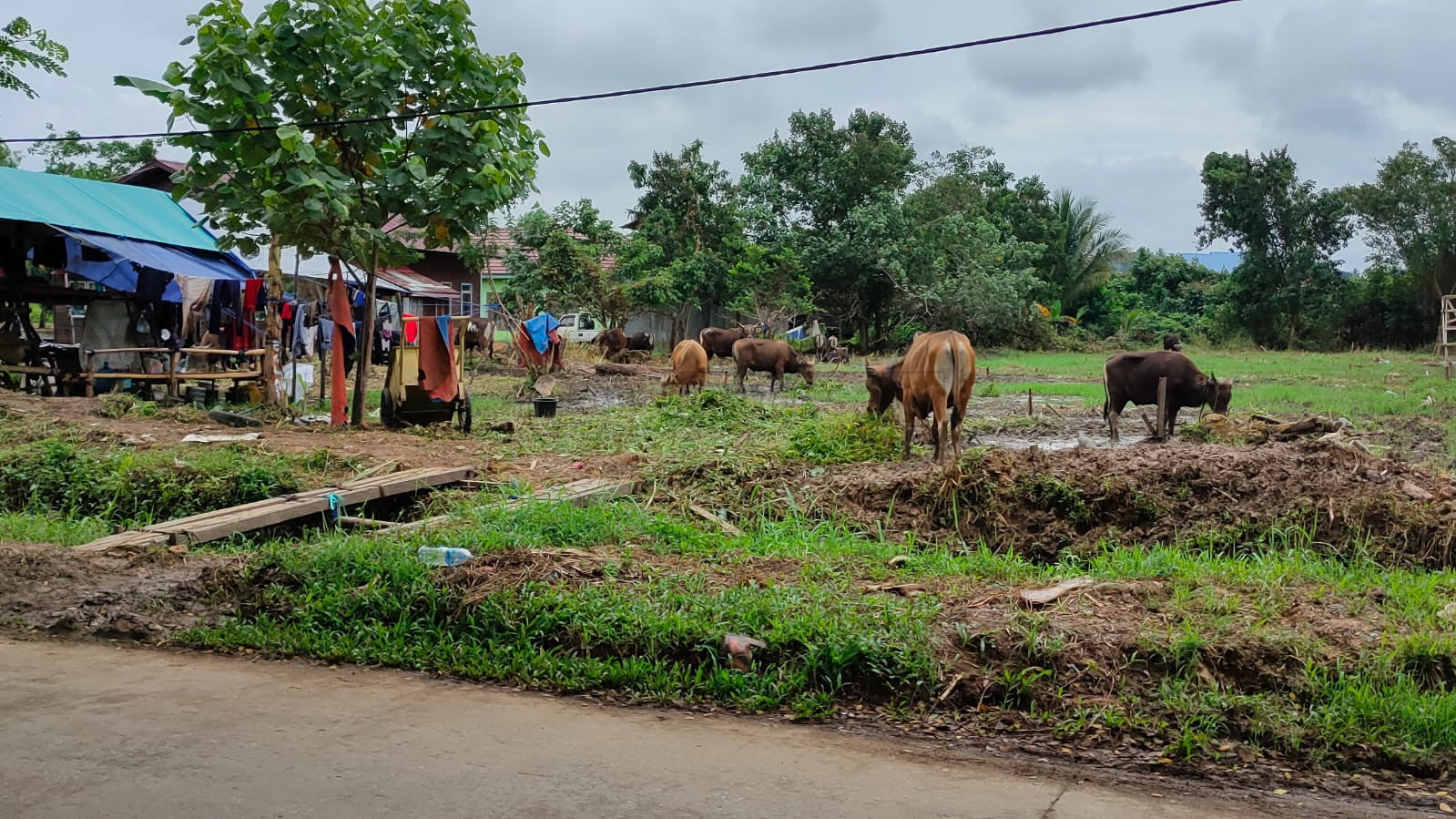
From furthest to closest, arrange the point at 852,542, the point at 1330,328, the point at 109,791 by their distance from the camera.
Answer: the point at 1330,328 < the point at 852,542 < the point at 109,791

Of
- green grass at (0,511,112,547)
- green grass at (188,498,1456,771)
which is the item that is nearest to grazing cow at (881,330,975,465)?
green grass at (188,498,1456,771)

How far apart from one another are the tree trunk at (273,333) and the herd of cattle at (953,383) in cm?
716

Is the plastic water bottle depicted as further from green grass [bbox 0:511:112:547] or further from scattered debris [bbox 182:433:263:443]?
scattered debris [bbox 182:433:263:443]

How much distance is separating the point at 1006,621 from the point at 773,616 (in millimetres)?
1156

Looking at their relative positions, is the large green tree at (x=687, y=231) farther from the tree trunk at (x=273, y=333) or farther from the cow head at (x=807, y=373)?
the tree trunk at (x=273, y=333)

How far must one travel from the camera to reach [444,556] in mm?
6855

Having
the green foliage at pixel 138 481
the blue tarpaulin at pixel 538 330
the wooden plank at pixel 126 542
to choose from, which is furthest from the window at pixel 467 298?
the wooden plank at pixel 126 542

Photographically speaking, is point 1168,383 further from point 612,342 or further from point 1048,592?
point 612,342

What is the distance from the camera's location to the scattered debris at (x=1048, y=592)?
5.82 metres

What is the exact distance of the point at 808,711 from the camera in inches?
196

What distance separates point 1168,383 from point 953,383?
4.51 meters

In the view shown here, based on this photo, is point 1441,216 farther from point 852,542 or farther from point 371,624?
point 371,624

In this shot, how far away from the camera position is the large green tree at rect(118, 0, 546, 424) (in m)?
12.9

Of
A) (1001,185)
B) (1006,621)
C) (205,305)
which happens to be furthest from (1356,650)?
(1001,185)
